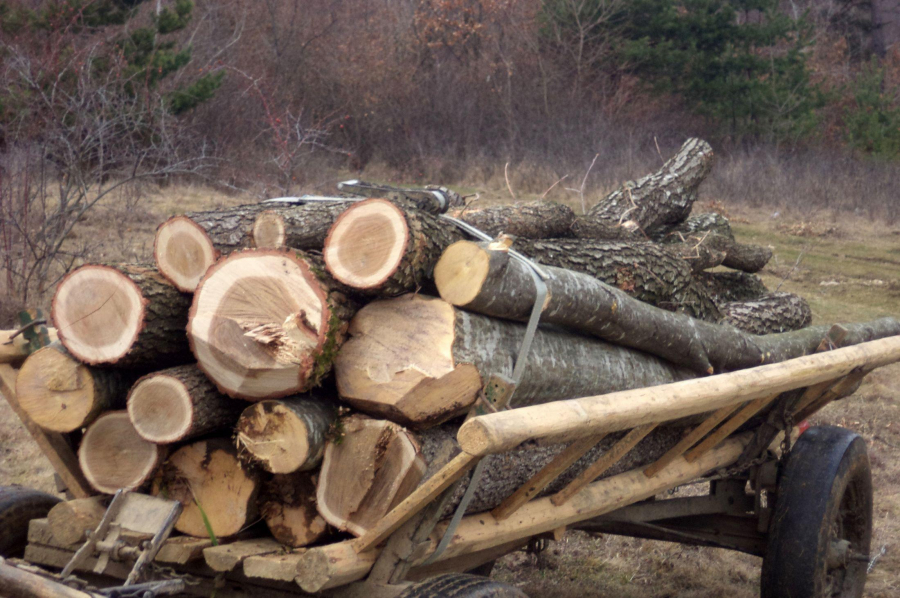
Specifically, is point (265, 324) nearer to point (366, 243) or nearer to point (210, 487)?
point (366, 243)

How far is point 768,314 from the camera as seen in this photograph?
4.21 metres

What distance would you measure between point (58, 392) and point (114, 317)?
271mm

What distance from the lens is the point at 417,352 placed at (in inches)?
87.4

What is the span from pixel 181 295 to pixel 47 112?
9.33 metres

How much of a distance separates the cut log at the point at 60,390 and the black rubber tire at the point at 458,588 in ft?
3.37

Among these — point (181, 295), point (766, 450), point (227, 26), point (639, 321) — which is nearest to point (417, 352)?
point (181, 295)

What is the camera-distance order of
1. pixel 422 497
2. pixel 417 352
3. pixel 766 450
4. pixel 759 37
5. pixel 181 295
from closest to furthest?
pixel 422 497
pixel 417 352
pixel 181 295
pixel 766 450
pixel 759 37

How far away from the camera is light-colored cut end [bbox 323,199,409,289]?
224cm

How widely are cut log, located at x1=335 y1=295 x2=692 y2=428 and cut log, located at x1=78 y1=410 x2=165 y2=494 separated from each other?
1.88 feet

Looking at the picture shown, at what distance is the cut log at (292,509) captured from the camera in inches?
85.3

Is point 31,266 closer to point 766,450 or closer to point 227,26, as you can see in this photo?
point 766,450

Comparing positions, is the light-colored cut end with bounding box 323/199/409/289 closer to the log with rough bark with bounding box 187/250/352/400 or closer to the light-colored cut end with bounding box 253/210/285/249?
the log with rough bark with bounding box 187/250/352/400

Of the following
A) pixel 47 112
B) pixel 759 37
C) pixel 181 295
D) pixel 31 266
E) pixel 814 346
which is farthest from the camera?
pixel 759 37

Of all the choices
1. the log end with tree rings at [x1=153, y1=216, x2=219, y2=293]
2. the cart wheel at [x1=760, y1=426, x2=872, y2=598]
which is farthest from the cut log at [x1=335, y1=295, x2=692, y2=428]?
the cart wheel at [x1=760, y1=426, x2=872, y2=598]
